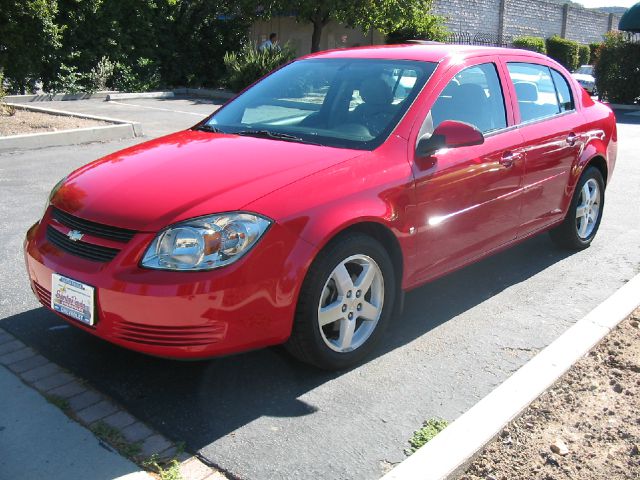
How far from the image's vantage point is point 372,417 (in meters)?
3.31

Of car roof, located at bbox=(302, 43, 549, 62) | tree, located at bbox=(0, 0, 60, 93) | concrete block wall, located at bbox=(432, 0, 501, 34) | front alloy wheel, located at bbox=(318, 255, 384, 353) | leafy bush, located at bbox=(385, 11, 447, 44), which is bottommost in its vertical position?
front alloy wheel, located at bbox=(318, 255, 384, 353)

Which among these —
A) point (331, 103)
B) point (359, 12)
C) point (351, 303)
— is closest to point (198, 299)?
point (351, 303)

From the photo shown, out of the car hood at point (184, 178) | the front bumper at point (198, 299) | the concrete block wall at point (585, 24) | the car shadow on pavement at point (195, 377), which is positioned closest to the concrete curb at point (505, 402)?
the car shadow on pavement at point (195, 377)

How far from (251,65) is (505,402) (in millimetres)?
18179

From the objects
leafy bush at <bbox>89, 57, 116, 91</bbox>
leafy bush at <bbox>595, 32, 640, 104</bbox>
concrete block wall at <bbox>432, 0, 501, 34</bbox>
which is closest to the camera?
leafy bush at <bbox>89, 57, 116, 91</bbox>

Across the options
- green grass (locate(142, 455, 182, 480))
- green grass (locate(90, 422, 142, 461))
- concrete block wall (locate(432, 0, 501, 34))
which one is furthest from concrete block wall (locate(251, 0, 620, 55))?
green grass (locate(142, 455, 182, 480))

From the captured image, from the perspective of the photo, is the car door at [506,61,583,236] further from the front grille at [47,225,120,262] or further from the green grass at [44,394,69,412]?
the green grass at [44,394,69,412]

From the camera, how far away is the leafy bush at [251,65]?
20.2 metres

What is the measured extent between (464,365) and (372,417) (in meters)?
0.81

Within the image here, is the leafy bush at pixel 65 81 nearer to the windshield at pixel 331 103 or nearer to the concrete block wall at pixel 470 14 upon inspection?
the windshield at pixel 331 103

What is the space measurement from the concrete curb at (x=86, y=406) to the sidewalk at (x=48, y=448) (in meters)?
0.07

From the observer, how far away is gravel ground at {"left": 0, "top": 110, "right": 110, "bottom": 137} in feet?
37.7

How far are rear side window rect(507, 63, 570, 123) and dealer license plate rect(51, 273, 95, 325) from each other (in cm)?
324

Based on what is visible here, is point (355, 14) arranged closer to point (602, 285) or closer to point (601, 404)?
point (602, 285)
